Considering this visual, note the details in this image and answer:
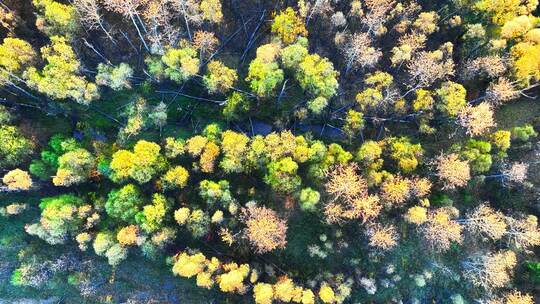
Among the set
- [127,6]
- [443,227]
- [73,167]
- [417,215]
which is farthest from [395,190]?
[127,6]

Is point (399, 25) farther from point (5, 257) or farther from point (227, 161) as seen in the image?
point (5, 257)

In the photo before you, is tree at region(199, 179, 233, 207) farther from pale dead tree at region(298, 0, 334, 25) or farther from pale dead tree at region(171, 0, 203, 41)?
pale dead tree at region(298, 0, 334, 25)

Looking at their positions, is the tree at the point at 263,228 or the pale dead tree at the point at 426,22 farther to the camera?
the pale dead tree at the point at 426,22

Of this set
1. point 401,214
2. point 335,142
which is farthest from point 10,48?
point 401,214

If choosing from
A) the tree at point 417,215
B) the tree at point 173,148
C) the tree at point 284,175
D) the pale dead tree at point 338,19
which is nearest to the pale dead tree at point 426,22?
the pale dead tree at point 338,19

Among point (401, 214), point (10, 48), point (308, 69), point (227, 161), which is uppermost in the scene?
point (10, 48)

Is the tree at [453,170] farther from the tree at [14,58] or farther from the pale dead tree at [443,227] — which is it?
the tree at [14,58]

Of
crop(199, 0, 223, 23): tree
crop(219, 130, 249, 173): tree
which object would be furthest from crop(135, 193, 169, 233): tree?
crop(199, 0, 223, 23): tree
